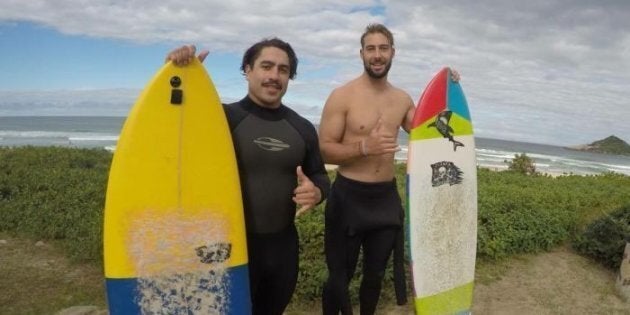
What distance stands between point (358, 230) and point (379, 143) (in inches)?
27.5

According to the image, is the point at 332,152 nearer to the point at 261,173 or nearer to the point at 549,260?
the point at 261,173

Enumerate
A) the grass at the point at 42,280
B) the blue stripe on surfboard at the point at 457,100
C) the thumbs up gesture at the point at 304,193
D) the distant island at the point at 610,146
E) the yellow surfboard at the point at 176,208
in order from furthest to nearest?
the distant island at the point at 610,146
the grass at the point at 42,280
the blue stripe on surfboard at the point at 457,100
the yellow surfboard at the point at 176,208
the thumbs up gesture at the point at 304,193

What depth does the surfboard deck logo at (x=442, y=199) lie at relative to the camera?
357 cm

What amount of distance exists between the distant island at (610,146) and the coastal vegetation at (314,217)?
102 meters

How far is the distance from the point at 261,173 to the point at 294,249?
1.72 feet

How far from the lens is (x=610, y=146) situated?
9675 cm

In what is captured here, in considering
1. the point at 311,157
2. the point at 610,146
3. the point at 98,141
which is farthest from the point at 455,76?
the point at 610,146

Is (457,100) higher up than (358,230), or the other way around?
(457,100)

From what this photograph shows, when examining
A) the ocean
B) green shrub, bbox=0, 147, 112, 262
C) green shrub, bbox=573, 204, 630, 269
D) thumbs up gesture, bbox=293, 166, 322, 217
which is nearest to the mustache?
thumbs up gesture, bbox=293, 166, 322, 217

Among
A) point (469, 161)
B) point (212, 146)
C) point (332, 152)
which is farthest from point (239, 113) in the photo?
point (469, 161)

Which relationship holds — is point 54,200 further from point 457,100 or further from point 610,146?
point 610,146

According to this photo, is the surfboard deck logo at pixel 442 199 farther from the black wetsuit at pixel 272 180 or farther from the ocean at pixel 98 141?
the ocean at pixel 98 141

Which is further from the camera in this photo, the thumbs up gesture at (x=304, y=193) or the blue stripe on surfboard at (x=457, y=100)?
the blue stripe on surfboard at (x=457, y=100)

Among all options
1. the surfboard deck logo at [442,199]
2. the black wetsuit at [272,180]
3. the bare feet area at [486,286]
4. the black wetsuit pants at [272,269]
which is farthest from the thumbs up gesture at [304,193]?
the bare feet area at [486,286]
